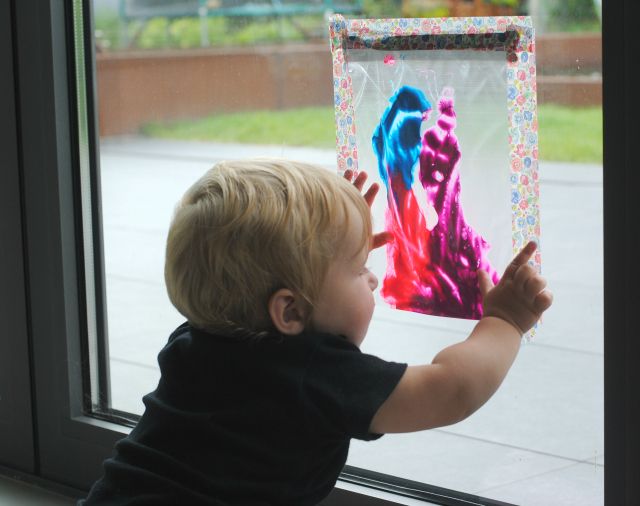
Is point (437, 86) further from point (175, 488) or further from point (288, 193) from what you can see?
point (175, 488)

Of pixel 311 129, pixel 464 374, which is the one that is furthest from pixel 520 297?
pixel 311 129

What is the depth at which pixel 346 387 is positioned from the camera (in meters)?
0.97

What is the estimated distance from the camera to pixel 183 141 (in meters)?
1.65

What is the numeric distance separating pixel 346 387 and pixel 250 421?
0.11m

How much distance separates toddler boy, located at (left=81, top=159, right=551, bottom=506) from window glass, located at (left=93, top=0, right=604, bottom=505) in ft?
0.72

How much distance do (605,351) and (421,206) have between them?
0.26m

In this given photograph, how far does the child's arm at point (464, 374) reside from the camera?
3.19ft

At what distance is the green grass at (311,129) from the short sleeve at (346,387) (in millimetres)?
342

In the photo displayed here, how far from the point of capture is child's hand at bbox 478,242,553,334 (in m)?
1.03

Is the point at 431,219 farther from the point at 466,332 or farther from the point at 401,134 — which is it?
the point at 466,332

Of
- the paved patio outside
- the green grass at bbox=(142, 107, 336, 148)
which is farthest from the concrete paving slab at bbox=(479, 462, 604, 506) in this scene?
the green grass at bbox=(142, 107, 336, 148)

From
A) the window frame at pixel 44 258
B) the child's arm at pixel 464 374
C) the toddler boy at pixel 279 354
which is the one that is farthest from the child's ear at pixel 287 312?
the window frame at pixel 44 258

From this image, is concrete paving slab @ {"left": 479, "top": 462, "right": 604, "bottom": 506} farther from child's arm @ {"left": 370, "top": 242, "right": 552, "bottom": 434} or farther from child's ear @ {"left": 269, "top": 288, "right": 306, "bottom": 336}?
child's ear @ {"left": 269, "top": 288, "right": 306, "bottom": 336}

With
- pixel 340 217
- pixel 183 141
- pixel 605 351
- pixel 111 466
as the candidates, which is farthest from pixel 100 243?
pixel 605 351
